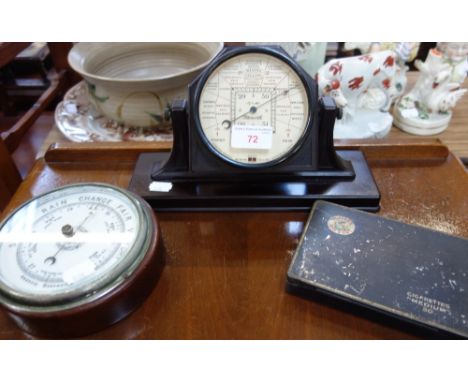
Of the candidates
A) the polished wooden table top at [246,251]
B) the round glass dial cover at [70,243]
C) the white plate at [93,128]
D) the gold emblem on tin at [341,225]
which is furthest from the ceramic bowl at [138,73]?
the gold emblem on tin at [341,225]

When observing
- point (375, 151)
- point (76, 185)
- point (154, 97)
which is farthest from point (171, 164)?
point (375, 151)

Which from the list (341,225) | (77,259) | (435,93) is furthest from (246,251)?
(435,93)

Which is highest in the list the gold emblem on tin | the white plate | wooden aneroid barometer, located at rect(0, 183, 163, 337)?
wooden aneroid barometer, located at rect(0, 183, 163, 337)

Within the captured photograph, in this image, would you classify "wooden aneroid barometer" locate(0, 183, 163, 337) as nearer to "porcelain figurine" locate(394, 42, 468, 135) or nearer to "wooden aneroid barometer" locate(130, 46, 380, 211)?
"wooden aneroid barometer" locate(130, 46, 380, 211)

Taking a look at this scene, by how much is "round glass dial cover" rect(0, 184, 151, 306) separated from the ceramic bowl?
284 mm

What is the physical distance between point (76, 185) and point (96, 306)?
24cm

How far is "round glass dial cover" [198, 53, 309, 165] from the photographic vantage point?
2.23 feet

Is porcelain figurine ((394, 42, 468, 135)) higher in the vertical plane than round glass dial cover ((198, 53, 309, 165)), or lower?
lower

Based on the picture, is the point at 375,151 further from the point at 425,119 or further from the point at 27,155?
the point at 27,155

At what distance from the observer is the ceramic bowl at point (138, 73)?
36.8 inches

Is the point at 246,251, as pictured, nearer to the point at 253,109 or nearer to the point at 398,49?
the point at 253,109

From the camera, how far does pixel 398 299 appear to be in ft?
1.78

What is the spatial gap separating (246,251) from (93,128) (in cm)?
65

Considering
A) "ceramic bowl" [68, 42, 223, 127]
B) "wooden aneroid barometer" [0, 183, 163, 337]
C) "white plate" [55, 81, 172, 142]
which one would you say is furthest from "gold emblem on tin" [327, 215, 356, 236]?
"white plate" [55, 81, 172, 142]
